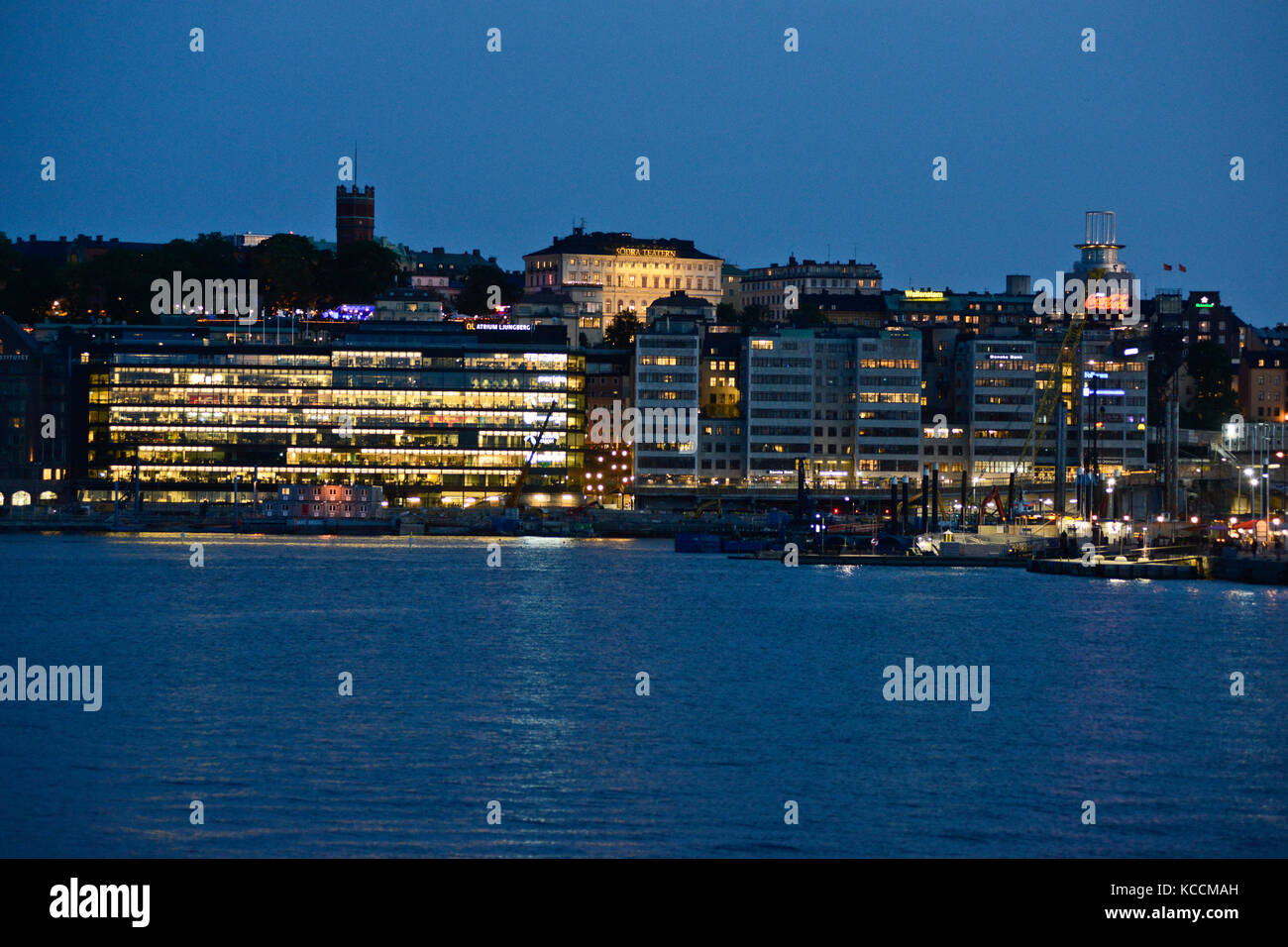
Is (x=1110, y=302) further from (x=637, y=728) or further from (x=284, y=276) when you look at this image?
(x=637, y=728)

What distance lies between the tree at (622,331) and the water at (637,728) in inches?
4551

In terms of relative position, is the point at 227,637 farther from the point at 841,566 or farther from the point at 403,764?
the point at 841,566

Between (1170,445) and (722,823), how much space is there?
301 ft

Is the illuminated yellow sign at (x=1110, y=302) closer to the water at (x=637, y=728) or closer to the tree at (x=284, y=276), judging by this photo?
the tree at (x=284, y=276)

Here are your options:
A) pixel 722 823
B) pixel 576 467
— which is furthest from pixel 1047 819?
pixel 576 467

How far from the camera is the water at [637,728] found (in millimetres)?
28391

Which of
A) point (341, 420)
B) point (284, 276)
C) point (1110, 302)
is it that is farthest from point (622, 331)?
point (1110, 302)

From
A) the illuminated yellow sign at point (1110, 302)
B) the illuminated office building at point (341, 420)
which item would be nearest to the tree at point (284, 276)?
the illuminated office building at point (341, 420)

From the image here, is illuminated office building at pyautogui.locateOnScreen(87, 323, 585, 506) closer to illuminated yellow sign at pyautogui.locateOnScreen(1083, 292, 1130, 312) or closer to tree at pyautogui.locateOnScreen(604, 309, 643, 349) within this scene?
tree at pyautogui.locateOnScreen(604, 309, 643, 349)

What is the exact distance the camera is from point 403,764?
33625 millimetres

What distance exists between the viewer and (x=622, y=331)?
637 ft

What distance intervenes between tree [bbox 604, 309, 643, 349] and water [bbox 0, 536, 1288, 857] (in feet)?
379

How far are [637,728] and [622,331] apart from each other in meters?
157

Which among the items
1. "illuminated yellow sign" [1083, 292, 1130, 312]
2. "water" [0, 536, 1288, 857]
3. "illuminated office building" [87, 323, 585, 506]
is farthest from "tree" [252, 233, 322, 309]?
"water" [0, 536, 1288, 857]
